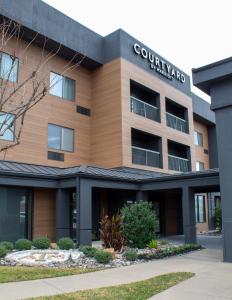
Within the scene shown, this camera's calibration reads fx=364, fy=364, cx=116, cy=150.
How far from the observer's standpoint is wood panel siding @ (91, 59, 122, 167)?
21703 mm

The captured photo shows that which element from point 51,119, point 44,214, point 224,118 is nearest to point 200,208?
point 51,119

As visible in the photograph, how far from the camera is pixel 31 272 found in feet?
31.7

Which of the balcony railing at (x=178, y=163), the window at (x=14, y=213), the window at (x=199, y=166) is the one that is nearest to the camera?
the window at (x=14, y=213)

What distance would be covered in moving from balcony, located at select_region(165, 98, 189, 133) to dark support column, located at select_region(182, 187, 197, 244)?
962 cm

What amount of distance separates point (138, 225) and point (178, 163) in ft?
43.3

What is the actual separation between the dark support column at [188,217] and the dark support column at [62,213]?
5654 millimetres

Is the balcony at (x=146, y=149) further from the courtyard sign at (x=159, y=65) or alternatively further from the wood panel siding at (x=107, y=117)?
the courtyard sign at (x=159, y=65)

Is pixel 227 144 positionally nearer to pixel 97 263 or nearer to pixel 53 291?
pixel 97 263

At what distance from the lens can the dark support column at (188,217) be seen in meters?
17.4

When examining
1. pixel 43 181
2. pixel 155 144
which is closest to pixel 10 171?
pixel 43 181

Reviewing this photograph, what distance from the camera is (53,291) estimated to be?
763 cm

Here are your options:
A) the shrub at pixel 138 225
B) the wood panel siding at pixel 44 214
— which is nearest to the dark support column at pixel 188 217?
the shrub at pixel 138 225

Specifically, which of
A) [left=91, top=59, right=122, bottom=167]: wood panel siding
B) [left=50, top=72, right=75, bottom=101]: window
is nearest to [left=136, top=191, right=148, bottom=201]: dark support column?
[left=91, top=59, right=122, bottom=167]: wood panel siding

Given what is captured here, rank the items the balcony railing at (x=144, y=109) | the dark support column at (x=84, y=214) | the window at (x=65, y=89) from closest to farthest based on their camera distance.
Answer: the dark support column at (x=84, y=214) < the window at (x=65, y=89) < the balcony railing at (x=144, y=109)
